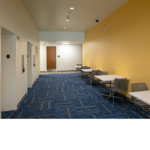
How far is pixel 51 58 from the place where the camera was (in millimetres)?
A: 12367

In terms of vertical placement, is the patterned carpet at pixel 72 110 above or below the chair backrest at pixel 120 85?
below

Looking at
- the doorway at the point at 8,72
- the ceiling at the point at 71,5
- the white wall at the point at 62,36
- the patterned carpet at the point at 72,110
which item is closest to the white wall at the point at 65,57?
the white wall at the point at 62,36

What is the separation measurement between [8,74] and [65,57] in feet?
30.4

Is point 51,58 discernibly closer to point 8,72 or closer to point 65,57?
point 65,57

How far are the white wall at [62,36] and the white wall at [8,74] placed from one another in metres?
6.33

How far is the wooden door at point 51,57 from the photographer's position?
12265mm

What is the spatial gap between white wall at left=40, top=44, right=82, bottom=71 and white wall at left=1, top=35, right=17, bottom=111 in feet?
29.1

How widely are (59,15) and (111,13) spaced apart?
2.22 m

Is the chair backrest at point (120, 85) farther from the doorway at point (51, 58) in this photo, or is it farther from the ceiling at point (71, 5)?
the doorway at point (51, 58)

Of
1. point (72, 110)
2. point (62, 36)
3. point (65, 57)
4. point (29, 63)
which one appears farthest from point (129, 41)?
point (65, 57)

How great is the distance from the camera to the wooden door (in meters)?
12.3

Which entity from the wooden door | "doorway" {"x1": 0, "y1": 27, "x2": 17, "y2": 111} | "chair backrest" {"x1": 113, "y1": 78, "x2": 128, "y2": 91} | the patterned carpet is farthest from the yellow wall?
the wooden door

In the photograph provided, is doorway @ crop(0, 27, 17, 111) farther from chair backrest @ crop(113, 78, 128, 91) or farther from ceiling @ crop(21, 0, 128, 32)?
chair backrest @ crop(113, 78, 128, 91)
